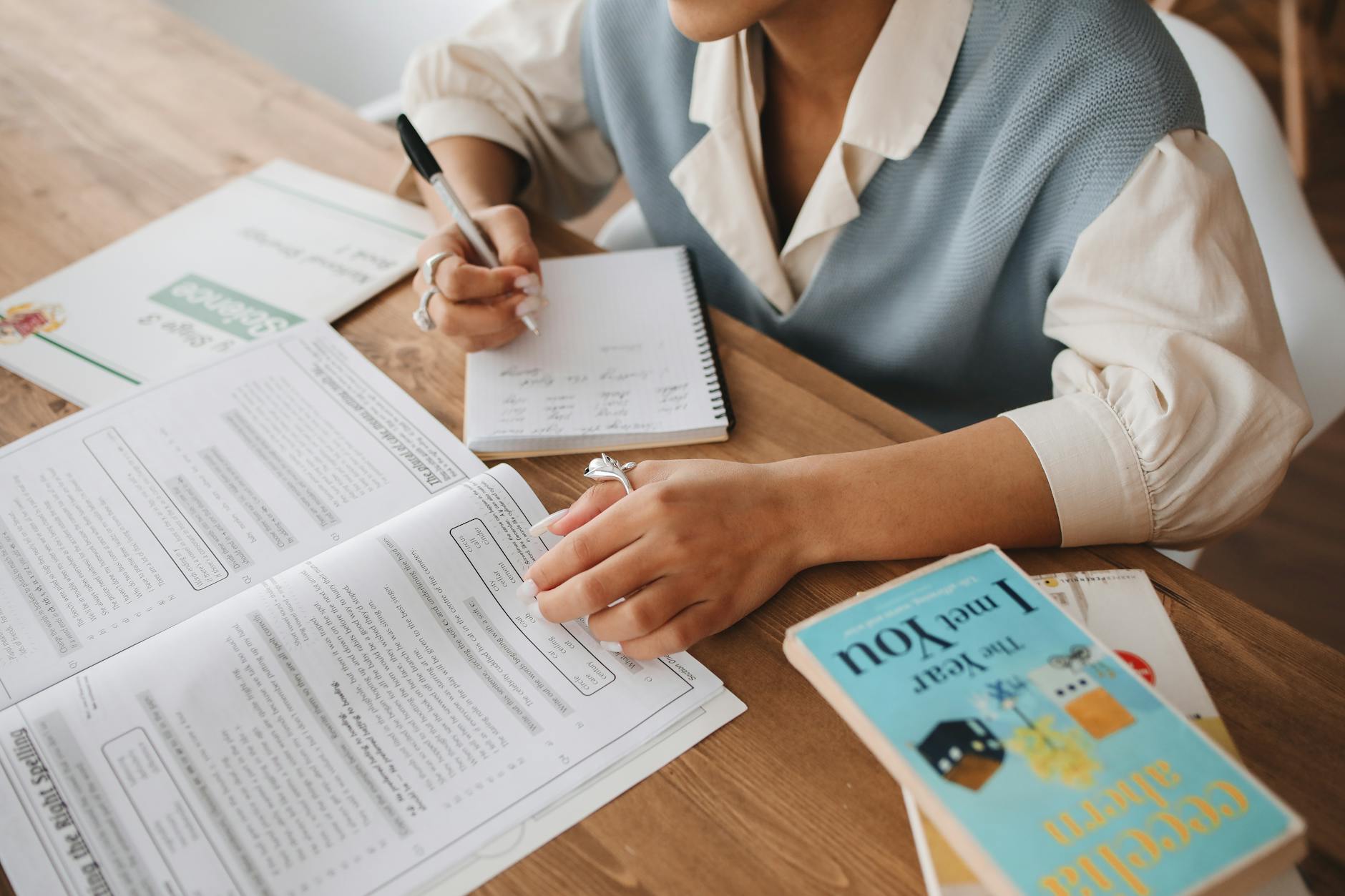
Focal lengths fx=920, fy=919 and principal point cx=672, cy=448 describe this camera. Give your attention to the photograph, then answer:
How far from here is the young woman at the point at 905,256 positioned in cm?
64

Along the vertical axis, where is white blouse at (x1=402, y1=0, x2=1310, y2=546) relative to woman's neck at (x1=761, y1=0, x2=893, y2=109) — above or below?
below

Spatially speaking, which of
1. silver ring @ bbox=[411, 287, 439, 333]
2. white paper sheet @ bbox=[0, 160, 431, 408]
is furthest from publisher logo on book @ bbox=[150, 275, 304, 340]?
silver ring @ bbox=[411, 287, 439, 333]

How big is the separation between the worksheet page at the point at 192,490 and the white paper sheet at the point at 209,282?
0.05 meters

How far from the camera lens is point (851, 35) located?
34.5 inches

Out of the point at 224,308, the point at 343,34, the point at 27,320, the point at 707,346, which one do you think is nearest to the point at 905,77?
the point at 707,346

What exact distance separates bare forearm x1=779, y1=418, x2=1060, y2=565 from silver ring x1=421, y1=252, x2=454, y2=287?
38 centimetres

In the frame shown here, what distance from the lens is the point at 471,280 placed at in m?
0.80

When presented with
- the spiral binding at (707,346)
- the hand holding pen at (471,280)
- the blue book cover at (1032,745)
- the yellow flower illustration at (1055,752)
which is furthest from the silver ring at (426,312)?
the yellow flower illustration at (1055,752)

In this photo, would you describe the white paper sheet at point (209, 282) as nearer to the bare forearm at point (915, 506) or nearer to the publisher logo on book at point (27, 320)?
the publisher logo on book at point (27, 320)

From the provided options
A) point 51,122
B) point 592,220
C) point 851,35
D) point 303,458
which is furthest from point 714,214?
point 592,220

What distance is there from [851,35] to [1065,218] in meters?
0.28

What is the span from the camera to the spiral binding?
0.75m

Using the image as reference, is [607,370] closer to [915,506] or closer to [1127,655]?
[915,506]

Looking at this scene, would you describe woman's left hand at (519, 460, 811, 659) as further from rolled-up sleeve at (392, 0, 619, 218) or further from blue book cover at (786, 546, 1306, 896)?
rolled-up sleeve at (392, 0, 619, 218)
